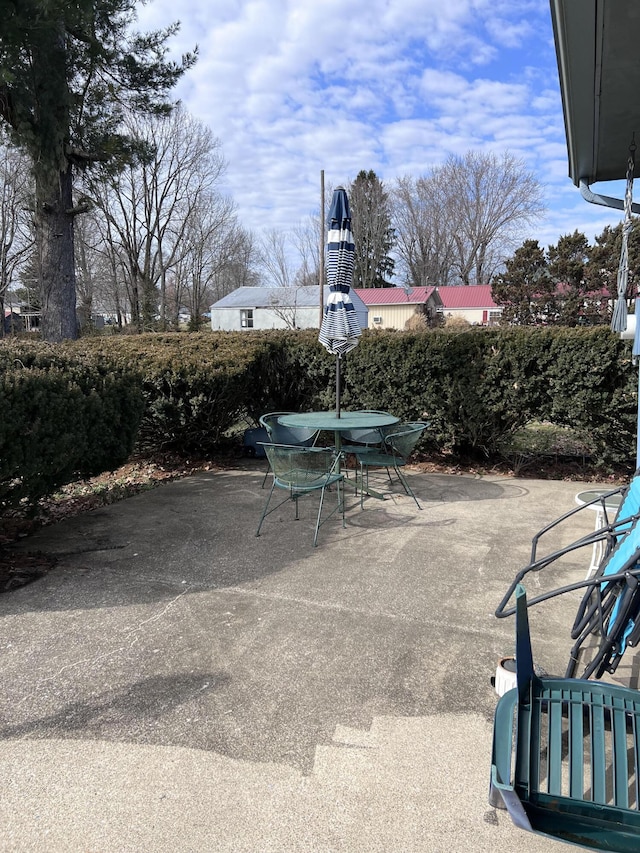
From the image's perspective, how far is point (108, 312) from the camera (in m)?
40.3

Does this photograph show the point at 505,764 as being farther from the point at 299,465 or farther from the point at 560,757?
the point at 299,465

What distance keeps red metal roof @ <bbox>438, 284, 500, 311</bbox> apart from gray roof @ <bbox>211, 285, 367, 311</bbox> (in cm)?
741

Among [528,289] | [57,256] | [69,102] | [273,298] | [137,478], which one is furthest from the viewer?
[273,298]

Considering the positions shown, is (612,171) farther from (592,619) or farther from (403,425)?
(592,619)

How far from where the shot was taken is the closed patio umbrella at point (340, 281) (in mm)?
5234

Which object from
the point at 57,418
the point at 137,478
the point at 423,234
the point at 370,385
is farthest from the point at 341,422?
the point at 423,234

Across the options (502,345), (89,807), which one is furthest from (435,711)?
(502,345)

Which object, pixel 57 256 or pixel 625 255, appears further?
pixel 57 256

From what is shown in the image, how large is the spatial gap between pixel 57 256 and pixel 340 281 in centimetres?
676

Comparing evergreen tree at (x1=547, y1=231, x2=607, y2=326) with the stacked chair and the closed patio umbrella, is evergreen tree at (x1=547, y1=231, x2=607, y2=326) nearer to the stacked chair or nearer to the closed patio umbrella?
the closed patio umbrella

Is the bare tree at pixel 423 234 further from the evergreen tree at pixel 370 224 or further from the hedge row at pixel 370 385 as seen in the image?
the hedge row at pixel 370 385

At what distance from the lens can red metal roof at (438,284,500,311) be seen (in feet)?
132

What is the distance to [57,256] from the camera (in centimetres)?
983

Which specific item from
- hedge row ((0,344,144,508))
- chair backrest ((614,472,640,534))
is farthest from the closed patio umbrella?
chair backrest ((614,472,640,534))
